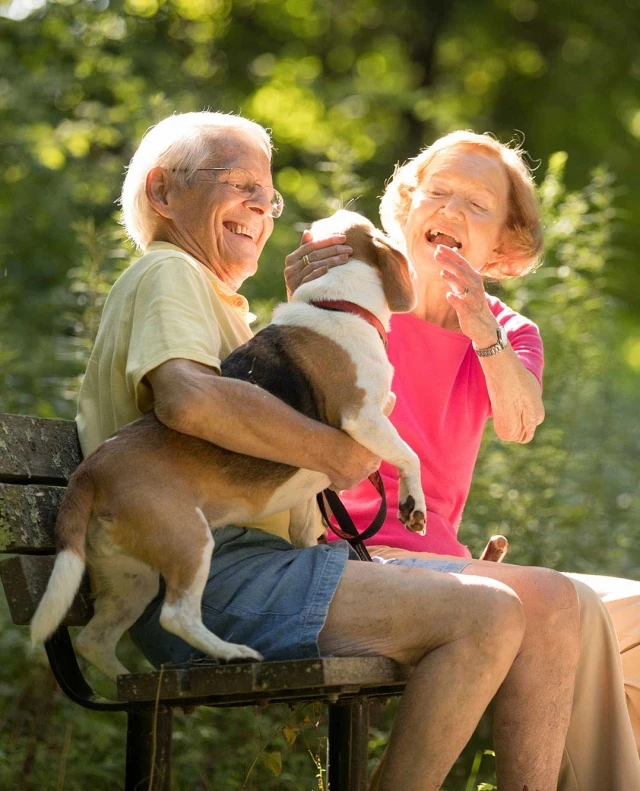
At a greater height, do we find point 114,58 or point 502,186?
point 502,186

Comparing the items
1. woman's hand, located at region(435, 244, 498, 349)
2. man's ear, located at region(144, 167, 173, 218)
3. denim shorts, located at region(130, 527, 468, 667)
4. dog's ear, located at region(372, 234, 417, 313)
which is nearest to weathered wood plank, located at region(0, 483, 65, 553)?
denim shorts, located at region(130, 527, 468, 667)

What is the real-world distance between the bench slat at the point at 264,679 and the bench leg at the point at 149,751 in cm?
15

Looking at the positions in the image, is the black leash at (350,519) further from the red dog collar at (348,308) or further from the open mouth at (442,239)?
the open mouth at (442,239)

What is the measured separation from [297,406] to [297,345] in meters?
0.18

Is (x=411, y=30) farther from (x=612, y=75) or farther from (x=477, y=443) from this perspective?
(x=477, y=443)

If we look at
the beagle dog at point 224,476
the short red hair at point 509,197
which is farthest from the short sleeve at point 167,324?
the short red hair at point 509,197

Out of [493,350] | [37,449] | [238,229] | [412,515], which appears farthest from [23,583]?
[493,350]

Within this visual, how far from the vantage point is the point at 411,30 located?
1254 cm

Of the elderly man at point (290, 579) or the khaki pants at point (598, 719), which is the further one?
the khaki pants at point (598, 719)

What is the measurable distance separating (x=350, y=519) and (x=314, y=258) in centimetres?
75

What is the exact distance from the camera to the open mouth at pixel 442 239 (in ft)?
12.0

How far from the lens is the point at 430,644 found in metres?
2.47

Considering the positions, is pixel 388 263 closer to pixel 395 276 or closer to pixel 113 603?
pixel 395 276

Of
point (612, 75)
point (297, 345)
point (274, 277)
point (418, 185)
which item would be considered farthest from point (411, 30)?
point (297, 345)
